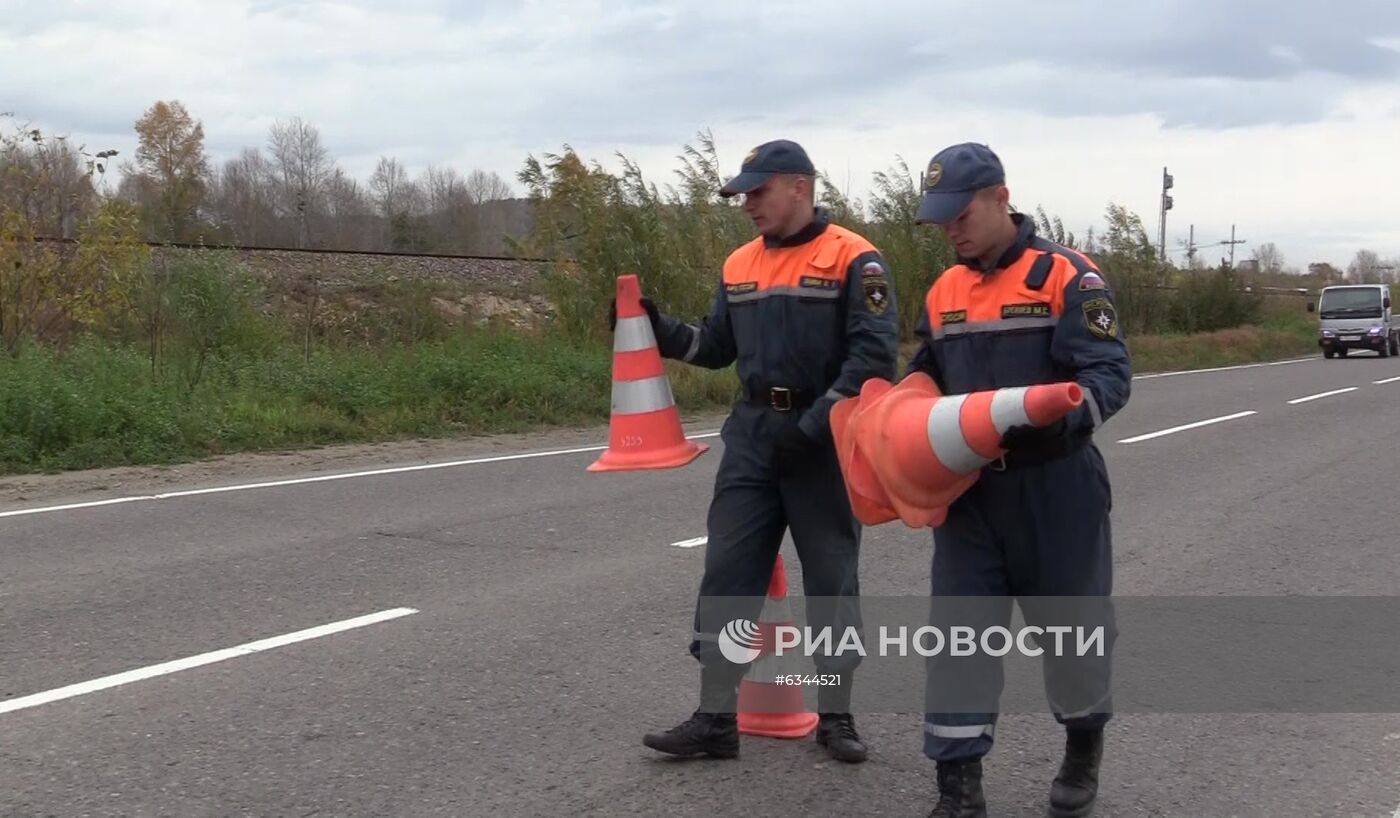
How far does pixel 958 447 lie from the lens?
11.3ft

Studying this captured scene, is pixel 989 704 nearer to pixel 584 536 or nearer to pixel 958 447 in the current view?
pixel 958 447

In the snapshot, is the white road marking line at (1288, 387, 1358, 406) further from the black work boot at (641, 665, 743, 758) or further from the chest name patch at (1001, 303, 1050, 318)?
the chest name patch at (1001, 303, 1050, 318)

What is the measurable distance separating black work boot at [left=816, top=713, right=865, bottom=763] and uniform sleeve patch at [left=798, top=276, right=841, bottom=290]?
1364 millimetres

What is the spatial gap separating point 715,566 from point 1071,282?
142 centimetres

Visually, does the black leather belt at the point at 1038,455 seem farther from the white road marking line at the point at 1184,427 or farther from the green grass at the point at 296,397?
the white road marking line at the point at 1184,427

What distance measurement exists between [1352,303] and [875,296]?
1429 inches

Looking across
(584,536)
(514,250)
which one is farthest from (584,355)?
(584,536)

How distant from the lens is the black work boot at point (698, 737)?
14.3ft

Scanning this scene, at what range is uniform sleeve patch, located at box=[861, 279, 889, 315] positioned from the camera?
4.23 metres

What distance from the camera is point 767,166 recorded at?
423 cm

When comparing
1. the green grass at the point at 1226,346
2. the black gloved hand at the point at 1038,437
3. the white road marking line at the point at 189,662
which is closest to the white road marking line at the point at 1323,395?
the green grass at the point at 1226,346

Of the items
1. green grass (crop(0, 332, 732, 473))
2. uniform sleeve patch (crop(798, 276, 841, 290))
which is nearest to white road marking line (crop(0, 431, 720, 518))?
green grass (crop(0, 332, 732, 473))

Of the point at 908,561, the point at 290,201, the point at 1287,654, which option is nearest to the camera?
the point at 1287,654

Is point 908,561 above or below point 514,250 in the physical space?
below
